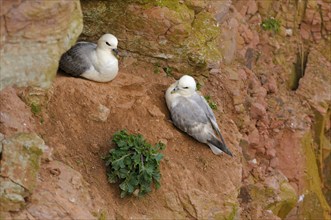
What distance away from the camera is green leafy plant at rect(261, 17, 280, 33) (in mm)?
11070

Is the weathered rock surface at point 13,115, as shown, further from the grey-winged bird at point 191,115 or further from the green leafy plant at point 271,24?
the green leafy plant at point 271,24

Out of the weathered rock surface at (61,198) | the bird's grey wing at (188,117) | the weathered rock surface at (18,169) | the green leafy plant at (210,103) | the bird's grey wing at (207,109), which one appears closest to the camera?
the weathered rock surface at (18,169)

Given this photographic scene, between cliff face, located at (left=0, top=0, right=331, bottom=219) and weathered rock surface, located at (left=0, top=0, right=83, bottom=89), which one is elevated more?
weathered rock surface, located at (left=0, top=0, right=83, bottom=89)

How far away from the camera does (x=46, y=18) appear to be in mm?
6070

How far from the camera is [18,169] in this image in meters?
5.88

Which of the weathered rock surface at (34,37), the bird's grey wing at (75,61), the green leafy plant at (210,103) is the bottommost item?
the green leafy plant at (210,103)

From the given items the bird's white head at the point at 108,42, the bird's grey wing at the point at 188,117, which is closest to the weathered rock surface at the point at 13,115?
the bird's white head at the point at 108,42

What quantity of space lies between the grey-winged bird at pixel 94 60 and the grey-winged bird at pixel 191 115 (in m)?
0.70

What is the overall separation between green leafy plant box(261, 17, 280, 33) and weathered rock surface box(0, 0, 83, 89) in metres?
5.19

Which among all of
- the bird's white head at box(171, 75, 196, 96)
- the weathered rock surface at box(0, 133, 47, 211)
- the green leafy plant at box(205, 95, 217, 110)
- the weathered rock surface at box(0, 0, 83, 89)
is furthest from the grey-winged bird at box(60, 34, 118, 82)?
the weathered rock surface at box(0, 133, 47, 211)

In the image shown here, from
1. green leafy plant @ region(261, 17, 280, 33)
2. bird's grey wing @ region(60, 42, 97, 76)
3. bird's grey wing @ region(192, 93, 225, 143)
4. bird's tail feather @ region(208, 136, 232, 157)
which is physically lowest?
green leafy plant @ region(261, 17, 280, 33)

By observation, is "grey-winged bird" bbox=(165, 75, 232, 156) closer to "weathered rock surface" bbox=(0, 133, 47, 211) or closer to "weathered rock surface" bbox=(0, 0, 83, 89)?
"weathered rock surface" bbox=(0, 0, 83, 89)

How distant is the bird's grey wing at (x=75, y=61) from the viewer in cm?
748

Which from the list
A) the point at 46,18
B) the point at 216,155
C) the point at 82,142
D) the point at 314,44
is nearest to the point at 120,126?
the point at 82,142
